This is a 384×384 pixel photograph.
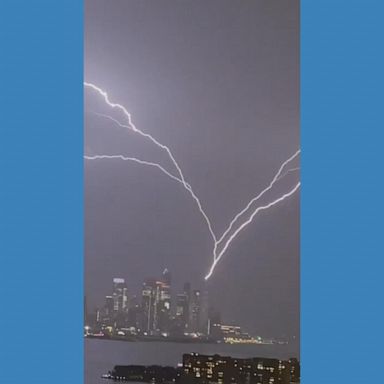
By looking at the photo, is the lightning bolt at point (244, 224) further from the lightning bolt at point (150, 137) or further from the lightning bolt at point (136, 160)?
the lightning bolt at point (136, 160)

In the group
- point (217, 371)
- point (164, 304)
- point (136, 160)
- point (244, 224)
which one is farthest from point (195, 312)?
point (136, 160)

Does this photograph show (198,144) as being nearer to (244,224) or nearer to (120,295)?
(244,224)

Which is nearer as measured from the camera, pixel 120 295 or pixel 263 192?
pixel 263 192

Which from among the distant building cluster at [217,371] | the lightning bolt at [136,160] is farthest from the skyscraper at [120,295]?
the lightning bolt at [136,160]

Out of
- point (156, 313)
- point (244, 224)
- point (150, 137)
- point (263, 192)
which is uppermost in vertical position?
point (150, 137)

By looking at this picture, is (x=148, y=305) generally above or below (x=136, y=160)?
below
